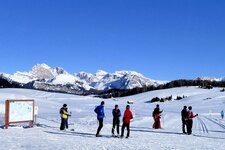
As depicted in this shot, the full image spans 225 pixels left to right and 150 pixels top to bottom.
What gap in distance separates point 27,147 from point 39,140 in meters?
2.61

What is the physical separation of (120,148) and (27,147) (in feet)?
12.2

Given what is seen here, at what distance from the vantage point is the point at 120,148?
1725 centimetres

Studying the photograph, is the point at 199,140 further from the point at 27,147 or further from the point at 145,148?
the point at 27,147

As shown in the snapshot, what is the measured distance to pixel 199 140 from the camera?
21844mm

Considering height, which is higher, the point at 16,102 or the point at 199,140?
the point at 16,102

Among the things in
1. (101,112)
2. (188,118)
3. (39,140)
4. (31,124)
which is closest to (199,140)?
(188,118)

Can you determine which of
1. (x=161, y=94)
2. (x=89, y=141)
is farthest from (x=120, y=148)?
(x=161, y=94)

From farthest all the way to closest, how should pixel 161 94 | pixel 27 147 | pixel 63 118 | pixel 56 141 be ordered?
pixel 161 94 → pixel 63 118 → pixel 56 141 → pixel 27 147

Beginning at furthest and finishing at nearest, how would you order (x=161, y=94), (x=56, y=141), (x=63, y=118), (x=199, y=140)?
(x=161, y=94)
(x=63, y=118)
(x=199, y=140)
(x=56, y=141)

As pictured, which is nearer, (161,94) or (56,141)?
(56,141)

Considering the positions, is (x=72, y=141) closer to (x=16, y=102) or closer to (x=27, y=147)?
(x=27, y=147)

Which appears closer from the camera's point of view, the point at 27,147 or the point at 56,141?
the point at 27,147

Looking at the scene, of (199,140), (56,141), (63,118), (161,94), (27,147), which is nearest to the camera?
(27,147)

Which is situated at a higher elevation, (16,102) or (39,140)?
(16,102)
